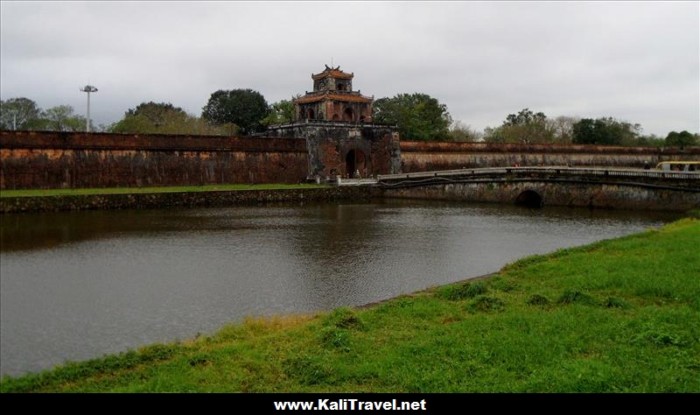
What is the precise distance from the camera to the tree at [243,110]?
2259 inches

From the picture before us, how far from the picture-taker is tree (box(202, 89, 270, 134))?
5738 cm

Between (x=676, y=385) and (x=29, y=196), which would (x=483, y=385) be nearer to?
(x=676, y=385)

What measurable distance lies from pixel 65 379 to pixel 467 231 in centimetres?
1430

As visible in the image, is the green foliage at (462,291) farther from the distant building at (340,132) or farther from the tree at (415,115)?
the tree at (415,115)

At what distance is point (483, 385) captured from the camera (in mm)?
4645

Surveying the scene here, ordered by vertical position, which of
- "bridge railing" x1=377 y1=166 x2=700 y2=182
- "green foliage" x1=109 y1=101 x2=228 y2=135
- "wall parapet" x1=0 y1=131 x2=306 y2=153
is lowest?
"bridge railing" x1=377 y1=166 x2=700 y2=182

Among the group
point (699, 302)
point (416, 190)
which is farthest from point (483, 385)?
point (416, 190)

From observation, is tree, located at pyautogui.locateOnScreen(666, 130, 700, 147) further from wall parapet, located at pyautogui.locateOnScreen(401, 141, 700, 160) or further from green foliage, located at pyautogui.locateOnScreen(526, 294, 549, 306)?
green foliage, located at pyautogui.locateOnScreen(526, 294, 549, 306)

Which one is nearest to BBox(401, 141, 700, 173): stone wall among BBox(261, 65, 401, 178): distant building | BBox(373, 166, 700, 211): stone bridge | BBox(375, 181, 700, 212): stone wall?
BBox(261, 65, 401, 178): distant building

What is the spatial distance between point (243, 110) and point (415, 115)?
16.7 m

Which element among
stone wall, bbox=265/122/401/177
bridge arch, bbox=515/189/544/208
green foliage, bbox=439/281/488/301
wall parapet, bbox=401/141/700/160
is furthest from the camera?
wall parapet, bbox=401/141/700/160

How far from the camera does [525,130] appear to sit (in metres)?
68.9
